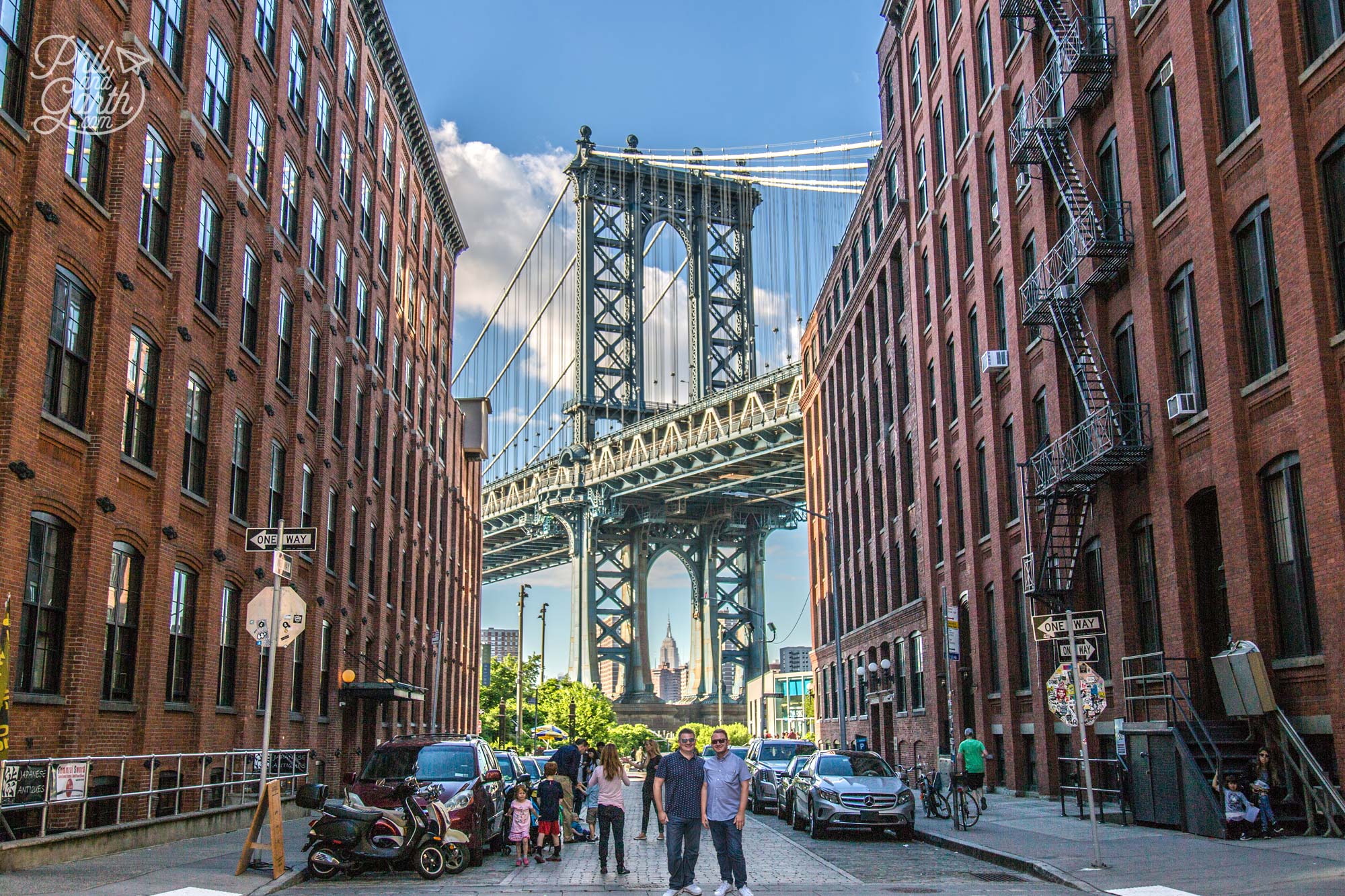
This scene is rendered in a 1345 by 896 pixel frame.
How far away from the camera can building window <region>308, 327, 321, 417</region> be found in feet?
105

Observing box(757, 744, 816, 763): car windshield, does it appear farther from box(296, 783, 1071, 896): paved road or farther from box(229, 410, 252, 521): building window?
box(229, 410, 252, 521): building window

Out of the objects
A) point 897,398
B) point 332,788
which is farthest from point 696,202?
point 332,788

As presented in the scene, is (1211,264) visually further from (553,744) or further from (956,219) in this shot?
(553,744)

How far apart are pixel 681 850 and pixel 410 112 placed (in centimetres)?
3853

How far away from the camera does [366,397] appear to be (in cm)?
3812

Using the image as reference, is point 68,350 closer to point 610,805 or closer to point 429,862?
point 429,862

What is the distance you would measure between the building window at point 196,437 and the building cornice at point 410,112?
19.8 metres

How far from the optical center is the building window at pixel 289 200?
2923 cm

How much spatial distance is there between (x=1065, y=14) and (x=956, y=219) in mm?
9435

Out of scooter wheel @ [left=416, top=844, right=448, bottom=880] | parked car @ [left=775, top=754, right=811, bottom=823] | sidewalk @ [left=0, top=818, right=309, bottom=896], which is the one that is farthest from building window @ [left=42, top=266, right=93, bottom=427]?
parked car @ [left=775, top=754, right=811, bottom=823]

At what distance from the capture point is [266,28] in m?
28.5

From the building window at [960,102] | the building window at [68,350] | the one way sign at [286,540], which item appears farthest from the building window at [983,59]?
the one way sign at [286,540]

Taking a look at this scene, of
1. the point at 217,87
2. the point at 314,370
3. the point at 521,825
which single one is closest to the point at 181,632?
the point at 521,825

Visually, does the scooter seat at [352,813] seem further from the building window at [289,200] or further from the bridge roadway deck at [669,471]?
the bridge roadway deck at [669,471]
